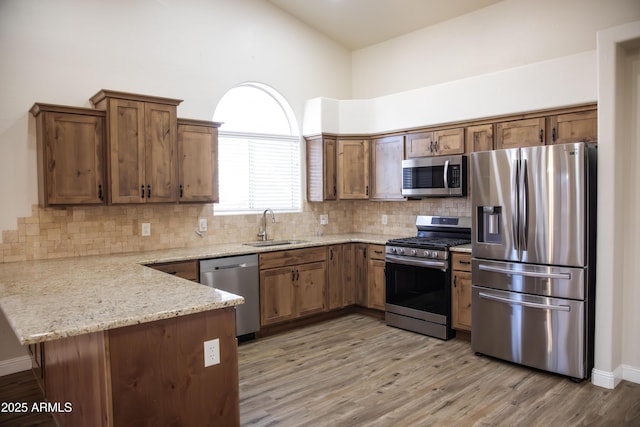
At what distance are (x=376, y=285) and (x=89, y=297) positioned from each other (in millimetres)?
3400

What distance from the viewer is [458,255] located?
4.22m

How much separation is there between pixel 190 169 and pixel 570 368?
12.1 feet

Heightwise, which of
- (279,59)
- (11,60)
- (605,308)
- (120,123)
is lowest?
(605,308)

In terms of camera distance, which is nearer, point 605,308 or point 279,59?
point 605,308

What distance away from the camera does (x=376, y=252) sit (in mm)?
5078

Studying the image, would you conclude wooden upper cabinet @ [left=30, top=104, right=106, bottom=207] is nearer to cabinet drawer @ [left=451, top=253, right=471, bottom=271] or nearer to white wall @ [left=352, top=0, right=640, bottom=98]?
cabinet drawer @ [left=451, top=253, right=471, bottom=271]

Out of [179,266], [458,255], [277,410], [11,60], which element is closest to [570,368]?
[458,255]

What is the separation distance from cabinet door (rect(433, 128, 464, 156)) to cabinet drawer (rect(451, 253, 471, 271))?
1.13 m

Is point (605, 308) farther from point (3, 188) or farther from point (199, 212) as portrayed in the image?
point (3, 188)

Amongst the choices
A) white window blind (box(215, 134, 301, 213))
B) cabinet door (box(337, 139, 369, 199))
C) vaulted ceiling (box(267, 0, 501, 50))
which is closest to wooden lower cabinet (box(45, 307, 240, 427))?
white window blind (box(215, 134, 301, 213))

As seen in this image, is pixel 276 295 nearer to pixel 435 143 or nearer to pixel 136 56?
pixel 435 143

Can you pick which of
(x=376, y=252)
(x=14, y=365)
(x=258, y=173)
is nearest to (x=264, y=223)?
(x=258, y=173)

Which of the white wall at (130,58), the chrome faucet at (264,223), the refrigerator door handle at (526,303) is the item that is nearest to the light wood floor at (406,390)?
the refrigerator door handle at (526,303)

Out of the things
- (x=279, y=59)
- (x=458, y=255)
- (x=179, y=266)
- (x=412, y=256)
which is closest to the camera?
(x=179, y=266)
